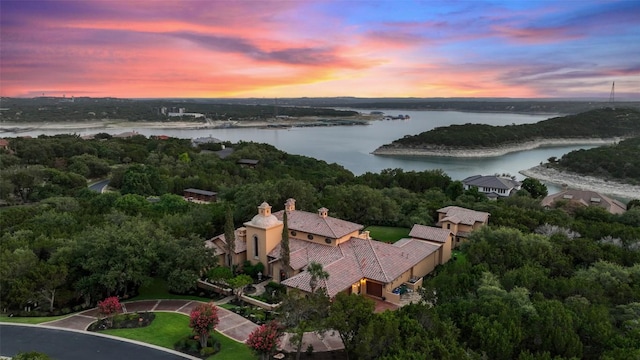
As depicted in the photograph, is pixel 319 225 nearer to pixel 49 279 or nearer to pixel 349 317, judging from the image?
pixel 349 317

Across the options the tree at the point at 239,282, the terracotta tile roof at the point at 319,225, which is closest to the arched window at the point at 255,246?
the terracotta tile roof at the point at 319,225

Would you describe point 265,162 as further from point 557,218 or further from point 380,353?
point 380,353

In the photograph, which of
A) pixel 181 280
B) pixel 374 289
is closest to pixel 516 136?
pixel 374 289

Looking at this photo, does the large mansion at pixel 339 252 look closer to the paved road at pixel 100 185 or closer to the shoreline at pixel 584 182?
the paved road at pixel 100 185

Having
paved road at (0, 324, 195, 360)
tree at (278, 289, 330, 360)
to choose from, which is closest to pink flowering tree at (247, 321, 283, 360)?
tree at (278, 289, 330, 360)

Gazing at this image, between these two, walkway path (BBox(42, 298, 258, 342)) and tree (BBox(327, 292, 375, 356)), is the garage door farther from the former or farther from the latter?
tree (BBox(327, 292, 375, 356))

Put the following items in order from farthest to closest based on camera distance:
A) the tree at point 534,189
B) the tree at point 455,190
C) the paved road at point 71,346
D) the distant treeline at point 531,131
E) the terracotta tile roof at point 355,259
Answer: the distant treeline at point 531,131
the tree at point 534,189
the tree at point 455,190
the terracotta tile roof at point 355,259
the paved road at point 71,346
